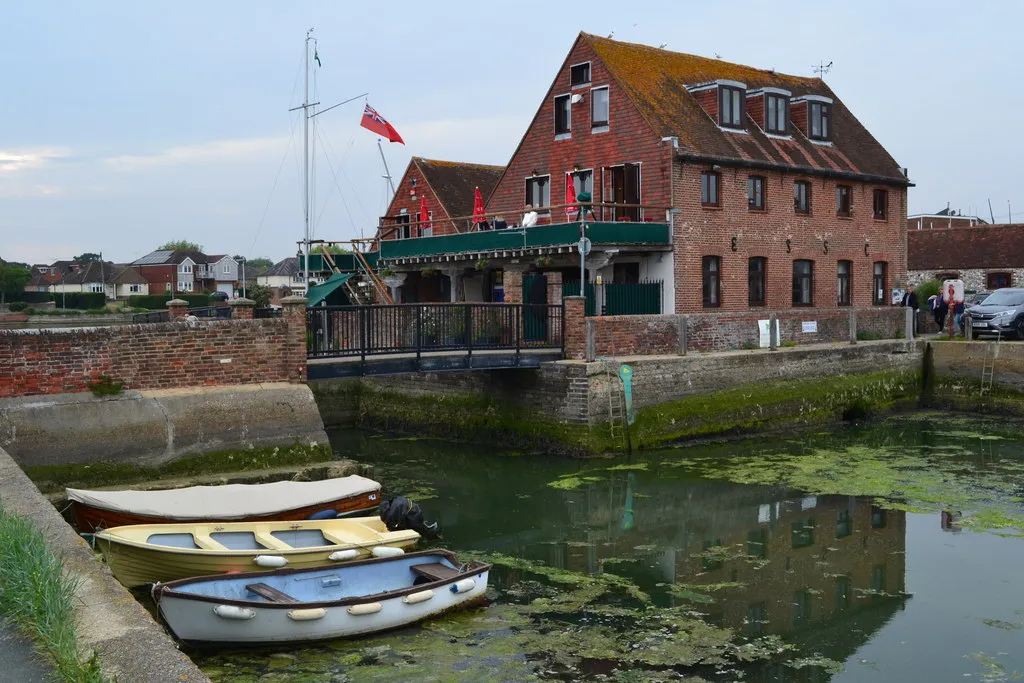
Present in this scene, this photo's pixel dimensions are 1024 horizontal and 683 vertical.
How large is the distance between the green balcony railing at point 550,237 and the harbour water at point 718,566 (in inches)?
264

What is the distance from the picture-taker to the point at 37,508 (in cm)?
1091

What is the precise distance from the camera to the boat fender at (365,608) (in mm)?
10945

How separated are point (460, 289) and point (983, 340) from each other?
17.4 metres

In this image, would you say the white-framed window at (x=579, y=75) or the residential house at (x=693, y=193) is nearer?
the residential house at (x=693, y=193)

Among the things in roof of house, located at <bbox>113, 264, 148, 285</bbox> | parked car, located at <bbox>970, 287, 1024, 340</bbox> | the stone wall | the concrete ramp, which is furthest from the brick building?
roof of house, located at <bbox>113, 264, 148, 285</bbox>

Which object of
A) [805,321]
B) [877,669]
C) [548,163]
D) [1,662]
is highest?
[548,163]

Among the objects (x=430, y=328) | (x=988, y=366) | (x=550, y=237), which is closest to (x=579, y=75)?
(x=550, y=237)

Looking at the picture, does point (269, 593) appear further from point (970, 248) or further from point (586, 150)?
point (970, 248)

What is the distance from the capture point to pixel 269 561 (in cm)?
1211

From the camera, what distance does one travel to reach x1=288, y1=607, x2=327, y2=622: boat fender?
10.6 meters

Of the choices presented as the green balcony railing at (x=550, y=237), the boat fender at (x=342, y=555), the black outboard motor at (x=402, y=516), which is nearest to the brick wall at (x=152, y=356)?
the black outboard motor at (x=402, y=516)

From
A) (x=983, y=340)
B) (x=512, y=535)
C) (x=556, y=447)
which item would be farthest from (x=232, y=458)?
(x=983, y=340)

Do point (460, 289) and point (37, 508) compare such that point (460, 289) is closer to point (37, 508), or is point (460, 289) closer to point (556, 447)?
point (556, 447)

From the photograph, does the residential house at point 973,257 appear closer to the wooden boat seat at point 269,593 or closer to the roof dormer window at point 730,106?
the roof dormer window at point 730,106
